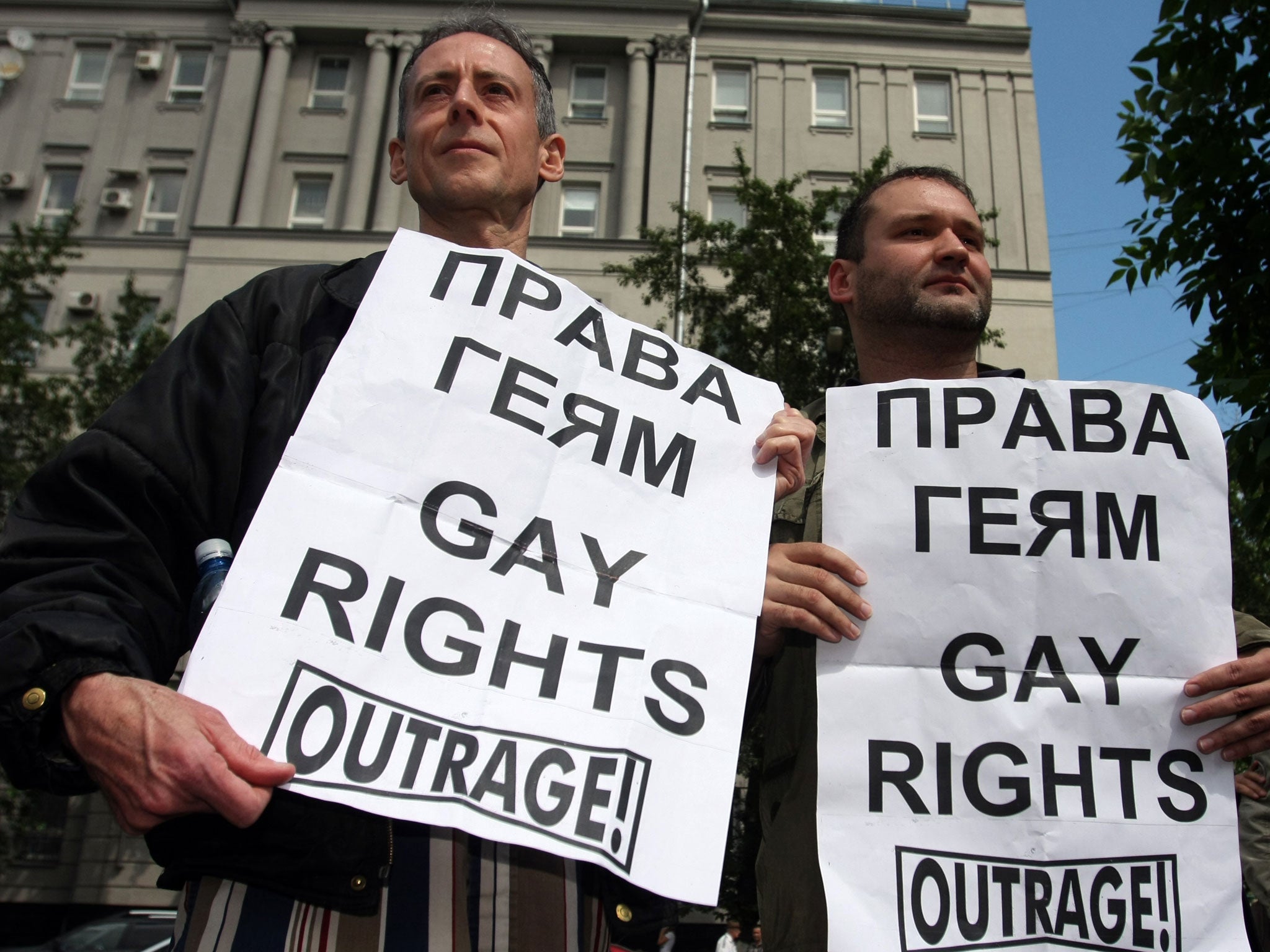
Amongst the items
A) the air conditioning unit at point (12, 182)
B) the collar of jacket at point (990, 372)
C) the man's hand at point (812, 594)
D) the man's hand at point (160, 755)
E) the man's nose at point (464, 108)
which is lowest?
the man's hand at point (160, 755)

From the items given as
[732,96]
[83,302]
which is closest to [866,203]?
[732,96]

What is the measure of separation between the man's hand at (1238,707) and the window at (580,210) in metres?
23.1

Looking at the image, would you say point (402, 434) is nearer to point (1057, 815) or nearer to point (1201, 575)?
point (1057, 815)

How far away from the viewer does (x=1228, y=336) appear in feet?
19.3

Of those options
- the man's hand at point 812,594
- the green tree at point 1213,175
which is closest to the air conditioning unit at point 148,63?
the green tree at point 1213,175

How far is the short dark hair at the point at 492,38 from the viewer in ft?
8.44

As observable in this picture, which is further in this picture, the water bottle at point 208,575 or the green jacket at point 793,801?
the green jacket at point 793,801

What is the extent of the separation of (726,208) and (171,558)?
75.9ft

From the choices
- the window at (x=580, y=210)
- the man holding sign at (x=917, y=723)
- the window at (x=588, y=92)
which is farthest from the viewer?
the window at (x=588, y=92)

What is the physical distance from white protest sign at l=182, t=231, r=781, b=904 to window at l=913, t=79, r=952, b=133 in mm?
24892

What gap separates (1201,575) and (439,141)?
6.07ft

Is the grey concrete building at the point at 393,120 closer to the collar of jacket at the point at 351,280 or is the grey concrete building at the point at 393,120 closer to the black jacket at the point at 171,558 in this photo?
the collar of jacket at the point at 351,280

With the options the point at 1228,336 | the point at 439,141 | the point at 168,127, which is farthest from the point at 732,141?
the point at 439,141

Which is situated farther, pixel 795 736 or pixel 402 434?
pixel 795 736
